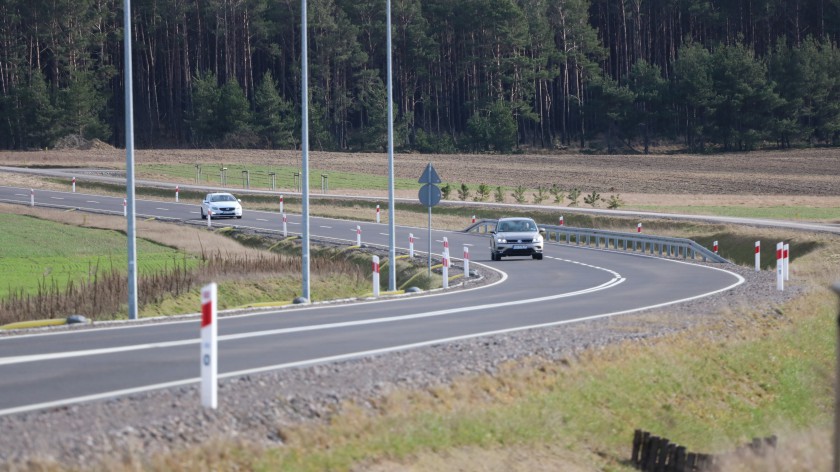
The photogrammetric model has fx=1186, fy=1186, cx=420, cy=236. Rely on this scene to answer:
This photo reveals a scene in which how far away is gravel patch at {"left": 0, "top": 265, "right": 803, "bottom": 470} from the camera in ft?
31.6

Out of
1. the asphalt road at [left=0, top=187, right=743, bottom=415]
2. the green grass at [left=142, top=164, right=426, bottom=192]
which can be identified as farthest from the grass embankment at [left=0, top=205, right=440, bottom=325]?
the green grass at [left=142, top=164, right=426, bottom=192]

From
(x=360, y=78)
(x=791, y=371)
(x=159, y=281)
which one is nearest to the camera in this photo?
(x=791, y=371)

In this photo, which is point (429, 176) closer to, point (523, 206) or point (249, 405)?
point (249, 405)

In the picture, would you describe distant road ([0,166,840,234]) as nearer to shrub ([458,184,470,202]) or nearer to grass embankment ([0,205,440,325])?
shrub ([458,184,470,202])

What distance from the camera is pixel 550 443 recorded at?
503 inches

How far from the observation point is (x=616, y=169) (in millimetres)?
98812

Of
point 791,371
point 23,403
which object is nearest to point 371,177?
point 791,371

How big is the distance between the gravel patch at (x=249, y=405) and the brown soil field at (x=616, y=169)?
2209 inches

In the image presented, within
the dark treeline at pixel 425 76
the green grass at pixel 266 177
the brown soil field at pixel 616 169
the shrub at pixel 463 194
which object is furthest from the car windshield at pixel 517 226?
the dark treeline at pixel 425 76

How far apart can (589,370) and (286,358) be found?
3880mm

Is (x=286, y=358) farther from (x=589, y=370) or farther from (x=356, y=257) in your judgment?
(x=356, y=257)

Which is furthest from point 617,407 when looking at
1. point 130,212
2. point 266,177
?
point 266,177

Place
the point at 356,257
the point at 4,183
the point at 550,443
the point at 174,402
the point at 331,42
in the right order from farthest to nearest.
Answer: the point at 331,42 < the point at 4,183 < the point at 356,257 < the point at 550,443 < the point at 174,402

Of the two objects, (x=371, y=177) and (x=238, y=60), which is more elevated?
(x=238, y=60)
